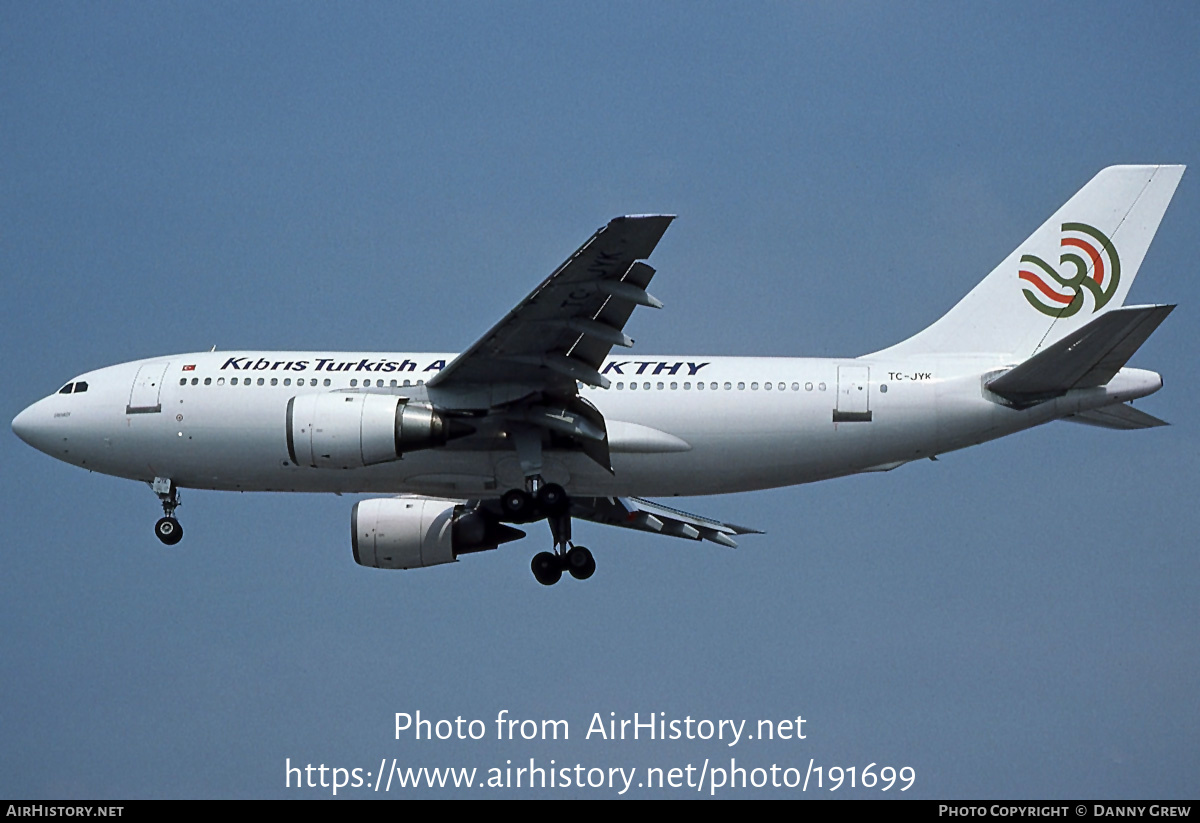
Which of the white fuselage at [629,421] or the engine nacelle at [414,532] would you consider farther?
the engine nacelle at [414,532]

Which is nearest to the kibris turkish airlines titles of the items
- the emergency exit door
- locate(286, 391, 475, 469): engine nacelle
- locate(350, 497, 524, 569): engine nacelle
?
locate(286, 391, 475, 469): engine nacelle

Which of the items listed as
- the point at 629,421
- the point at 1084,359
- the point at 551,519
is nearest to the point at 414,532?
the point at 551,519

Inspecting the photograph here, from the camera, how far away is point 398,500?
4009 centimetres

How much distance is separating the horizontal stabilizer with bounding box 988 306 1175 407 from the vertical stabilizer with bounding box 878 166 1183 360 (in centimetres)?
208

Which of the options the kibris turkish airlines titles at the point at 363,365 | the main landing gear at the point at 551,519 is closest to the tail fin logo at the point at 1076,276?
the kibris turkish airlines titles at the point at 363,365

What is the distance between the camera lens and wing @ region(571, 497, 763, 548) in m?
42.0

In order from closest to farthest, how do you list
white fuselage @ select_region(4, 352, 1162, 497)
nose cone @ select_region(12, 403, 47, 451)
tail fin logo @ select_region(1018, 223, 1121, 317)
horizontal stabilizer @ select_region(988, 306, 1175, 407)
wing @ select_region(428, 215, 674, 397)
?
wing @ select_region(428, 215, 674, 397), horizontal stabilizer @ select_region(988, 306, 1175, 407), white fuselage @ select_region(4, 352, 1162, 497), tail fin logo @ select_region(1018, 223, 1121, 317), nose cone @ select_region(12, 403, 47, 451)

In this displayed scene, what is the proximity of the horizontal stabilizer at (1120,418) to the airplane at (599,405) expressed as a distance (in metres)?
0.04

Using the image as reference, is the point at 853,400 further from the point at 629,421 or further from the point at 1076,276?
the point at 1076,276

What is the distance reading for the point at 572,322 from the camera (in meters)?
33.6

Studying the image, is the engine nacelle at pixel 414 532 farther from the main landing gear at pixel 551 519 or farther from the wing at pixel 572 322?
the wing at pixel 572 322

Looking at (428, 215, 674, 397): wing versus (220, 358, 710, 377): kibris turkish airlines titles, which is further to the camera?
(220, 358, 710, 377): kibris turkish airlines titles

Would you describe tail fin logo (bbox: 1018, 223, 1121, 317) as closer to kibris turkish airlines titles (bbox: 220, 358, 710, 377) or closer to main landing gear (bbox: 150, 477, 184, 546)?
kibris turkish airlines titles (bbox: 220, 358, 710, 377)

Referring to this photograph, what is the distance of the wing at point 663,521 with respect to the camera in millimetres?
41969
